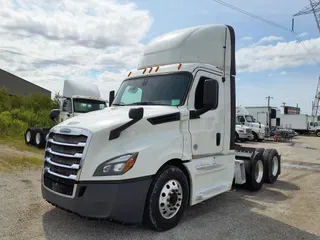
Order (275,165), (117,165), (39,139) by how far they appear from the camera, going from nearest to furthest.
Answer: (117,165), (275,165), (39,139)

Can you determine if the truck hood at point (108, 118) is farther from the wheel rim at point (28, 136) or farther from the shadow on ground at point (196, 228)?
the wheel rim at point (28, 136)

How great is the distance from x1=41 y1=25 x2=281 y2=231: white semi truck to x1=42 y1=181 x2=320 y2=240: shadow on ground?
0.95ft

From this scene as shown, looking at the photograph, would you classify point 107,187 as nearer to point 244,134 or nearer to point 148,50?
point 148,50

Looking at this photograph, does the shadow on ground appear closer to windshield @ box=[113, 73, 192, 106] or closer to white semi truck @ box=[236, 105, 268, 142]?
windshield @ box=[113, 73, 192, 106]

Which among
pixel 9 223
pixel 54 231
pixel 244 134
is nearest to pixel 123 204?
pixel 54 231

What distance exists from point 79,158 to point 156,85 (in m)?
2.05

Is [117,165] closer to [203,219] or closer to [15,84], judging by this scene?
[203,219]

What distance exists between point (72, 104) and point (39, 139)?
7.86 ft

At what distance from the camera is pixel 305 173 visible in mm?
10305

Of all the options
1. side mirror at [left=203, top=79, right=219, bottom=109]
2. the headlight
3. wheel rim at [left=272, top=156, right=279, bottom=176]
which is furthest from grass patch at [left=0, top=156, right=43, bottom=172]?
wheel rim at [left=272, top=156, right=279, bottom=176]

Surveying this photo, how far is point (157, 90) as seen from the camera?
5.54 m

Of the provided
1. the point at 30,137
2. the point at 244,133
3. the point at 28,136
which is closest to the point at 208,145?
the point at 30,137

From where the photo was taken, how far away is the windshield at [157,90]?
17.3 feet

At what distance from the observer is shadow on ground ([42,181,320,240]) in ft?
14.9
